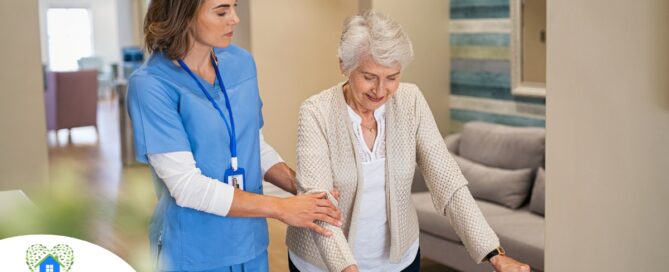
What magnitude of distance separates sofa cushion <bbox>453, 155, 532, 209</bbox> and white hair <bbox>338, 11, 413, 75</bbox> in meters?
3.28

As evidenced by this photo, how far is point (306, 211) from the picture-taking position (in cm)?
199

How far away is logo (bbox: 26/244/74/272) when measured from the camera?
23.9 inches

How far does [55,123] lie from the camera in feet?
42.0

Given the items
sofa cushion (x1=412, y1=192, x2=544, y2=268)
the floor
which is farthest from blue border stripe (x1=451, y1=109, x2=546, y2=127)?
the floor

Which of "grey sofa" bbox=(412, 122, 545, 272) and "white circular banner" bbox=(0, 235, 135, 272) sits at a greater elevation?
"white circular banner" bbox=(0, 235, 135, 272)

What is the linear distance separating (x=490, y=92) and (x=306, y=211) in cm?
456

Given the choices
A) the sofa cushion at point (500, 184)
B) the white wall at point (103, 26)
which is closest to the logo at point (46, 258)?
the sofa cushion at point (500, 184)

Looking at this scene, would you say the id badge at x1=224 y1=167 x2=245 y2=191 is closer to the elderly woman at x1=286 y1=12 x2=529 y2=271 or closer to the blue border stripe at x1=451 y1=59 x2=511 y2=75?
the elderly woman at x1=286 y1=12 x2=529 y2=271


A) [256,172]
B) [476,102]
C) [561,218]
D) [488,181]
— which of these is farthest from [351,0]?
[256,172]

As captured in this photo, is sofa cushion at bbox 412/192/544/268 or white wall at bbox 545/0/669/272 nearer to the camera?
white wall at bbox 545/0/669/272

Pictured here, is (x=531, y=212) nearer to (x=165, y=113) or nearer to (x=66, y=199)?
(x=165, y=113)

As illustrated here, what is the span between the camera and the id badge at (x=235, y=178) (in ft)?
6.75

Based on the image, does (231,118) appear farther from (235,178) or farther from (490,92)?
(490,92)

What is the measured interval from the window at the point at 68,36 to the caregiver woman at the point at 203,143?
21111mm
